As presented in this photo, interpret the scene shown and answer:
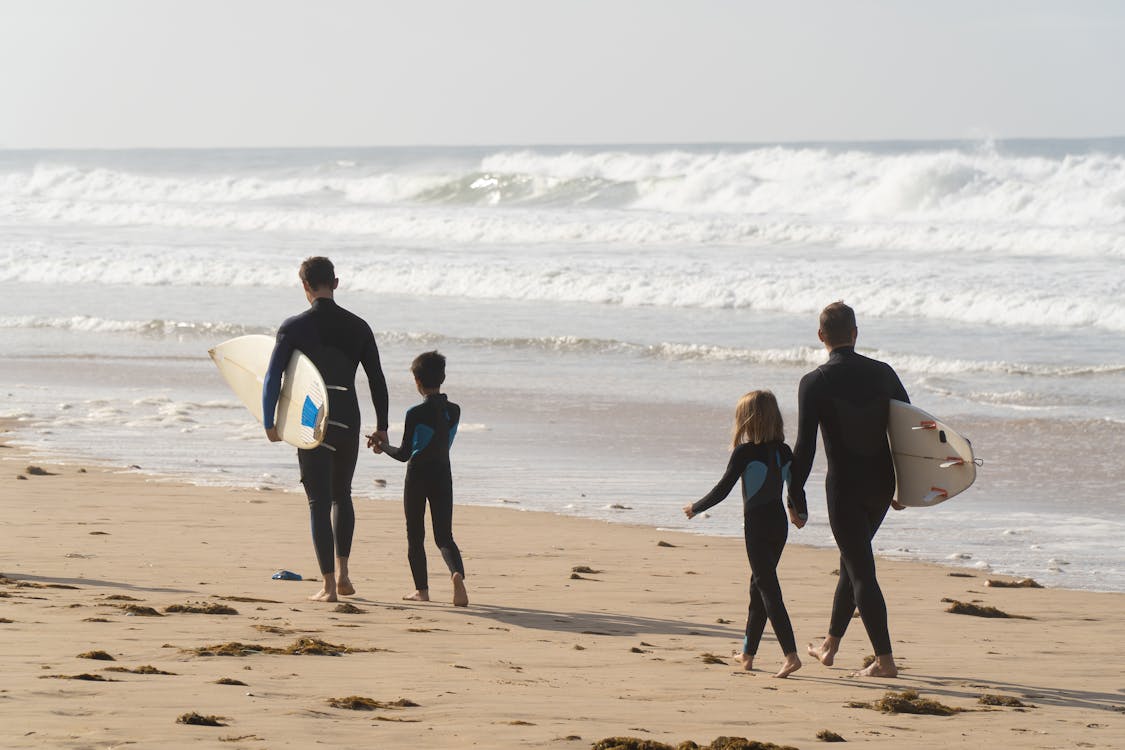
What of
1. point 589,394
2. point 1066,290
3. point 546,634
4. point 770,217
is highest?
point 770,217

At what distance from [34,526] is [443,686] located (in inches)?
156

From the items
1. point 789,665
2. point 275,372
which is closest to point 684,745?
point 789,665

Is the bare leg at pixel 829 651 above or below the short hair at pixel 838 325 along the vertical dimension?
below

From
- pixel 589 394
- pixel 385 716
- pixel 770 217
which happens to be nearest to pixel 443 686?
pixel 385 716

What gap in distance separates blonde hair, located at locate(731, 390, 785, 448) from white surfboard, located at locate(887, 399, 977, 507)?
45cm

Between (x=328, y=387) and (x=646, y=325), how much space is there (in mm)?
13261

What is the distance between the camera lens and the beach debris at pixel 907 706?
4.35 metres

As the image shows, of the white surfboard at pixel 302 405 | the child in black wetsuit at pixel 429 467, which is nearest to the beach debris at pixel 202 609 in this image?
the white surfboard at pixel 302 405

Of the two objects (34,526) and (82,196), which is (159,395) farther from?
(82,196)

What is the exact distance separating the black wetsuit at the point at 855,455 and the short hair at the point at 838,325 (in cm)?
4

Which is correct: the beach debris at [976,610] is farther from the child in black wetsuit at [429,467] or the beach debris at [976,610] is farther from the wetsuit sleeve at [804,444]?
the child in black wetsuit at [429,467]

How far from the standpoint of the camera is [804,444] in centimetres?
487

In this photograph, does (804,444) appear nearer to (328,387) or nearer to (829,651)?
(829,651)

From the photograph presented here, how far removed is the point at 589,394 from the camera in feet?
44.1
